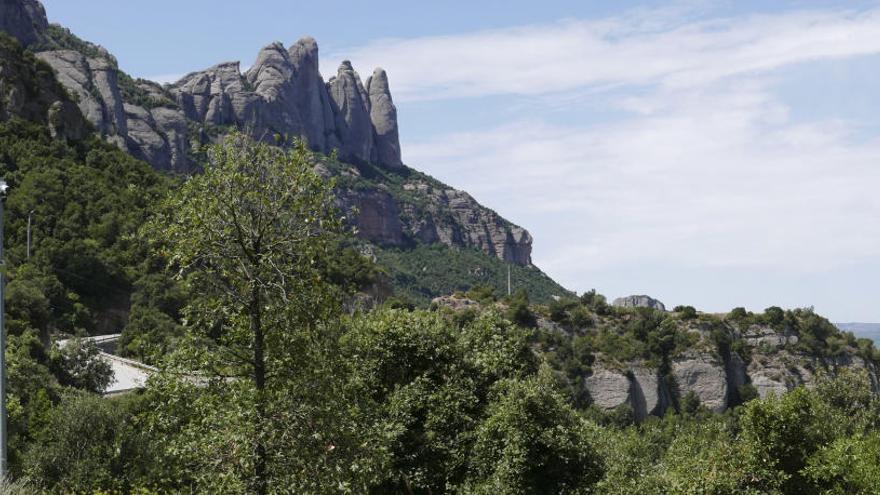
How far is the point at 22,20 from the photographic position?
140 m

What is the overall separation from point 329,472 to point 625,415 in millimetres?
77170

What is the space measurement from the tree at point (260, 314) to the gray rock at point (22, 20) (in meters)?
128

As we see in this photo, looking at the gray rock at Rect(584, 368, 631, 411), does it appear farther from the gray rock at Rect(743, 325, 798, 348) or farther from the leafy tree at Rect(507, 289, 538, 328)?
the gray rock at Rect(743, 325, 798, 348)

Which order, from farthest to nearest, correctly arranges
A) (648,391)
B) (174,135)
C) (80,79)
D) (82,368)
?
(174,135)
(80,79)
(648,391)
(82,368)

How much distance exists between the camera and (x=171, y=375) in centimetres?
1485

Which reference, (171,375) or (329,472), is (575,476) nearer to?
(329,472)

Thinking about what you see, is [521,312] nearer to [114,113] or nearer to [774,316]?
[774,316]

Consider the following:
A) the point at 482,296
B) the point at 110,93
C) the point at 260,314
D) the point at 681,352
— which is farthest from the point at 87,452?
the point at 110,93

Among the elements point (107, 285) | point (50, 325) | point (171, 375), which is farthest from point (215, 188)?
point (107, 285)

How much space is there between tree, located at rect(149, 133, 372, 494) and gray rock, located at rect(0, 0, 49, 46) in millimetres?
127957

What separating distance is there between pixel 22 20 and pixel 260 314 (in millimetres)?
141479

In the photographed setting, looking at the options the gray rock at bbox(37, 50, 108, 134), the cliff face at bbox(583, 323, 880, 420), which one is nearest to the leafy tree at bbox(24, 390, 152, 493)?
the cliff face at bbox(583, 323, 880, 420)

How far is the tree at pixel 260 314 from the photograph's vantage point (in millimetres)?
14602

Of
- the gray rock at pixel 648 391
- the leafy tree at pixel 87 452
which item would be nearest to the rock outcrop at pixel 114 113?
the gray rock at pixel 648 391
